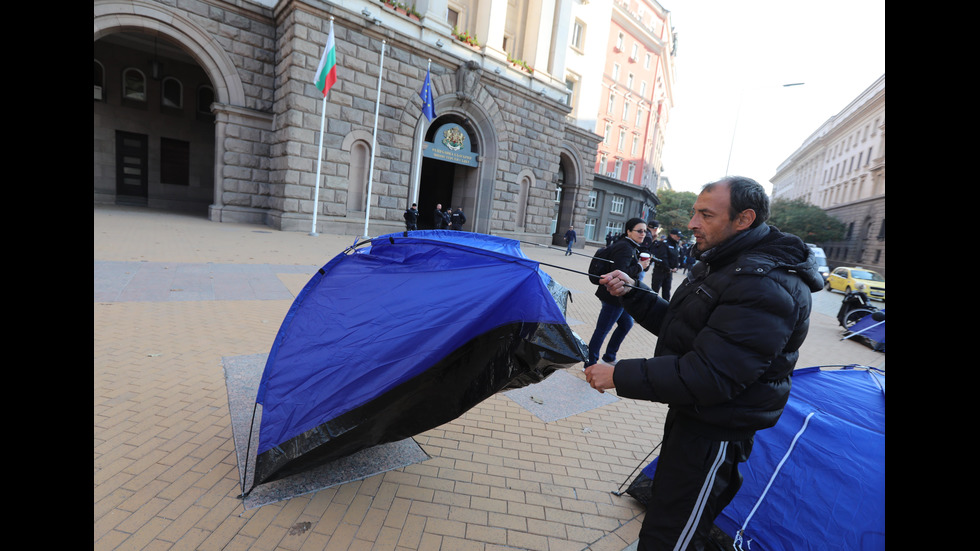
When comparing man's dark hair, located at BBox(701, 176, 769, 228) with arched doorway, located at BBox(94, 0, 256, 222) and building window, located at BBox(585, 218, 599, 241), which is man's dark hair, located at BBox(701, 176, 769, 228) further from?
building window, located at BBox(585, 218, 599, 241)

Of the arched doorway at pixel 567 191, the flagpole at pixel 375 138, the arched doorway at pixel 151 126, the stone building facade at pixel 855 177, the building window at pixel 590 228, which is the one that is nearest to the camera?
the flagpole at pixel 375 138

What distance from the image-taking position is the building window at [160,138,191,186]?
69.7 feet

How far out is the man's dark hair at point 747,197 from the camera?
2008 millimetres

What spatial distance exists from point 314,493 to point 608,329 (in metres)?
3.94

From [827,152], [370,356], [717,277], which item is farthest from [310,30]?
[827,152]

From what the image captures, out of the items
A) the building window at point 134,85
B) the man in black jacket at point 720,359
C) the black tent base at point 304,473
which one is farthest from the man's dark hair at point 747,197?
the building window at point 134,85

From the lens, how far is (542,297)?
2.41m

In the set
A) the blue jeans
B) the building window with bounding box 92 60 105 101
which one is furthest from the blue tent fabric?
the building window with bounding box 92 60 105 101

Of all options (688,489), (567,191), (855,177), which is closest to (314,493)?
(688,489)

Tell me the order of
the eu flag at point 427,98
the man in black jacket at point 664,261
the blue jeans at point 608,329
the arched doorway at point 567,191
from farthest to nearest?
the arched doorway at point 567,191 → the eu flag at point 427,98 → the man in black jacket at point 664,261 → the blue jeans at point 608,329

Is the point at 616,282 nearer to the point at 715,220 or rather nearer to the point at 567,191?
the point at 715,220

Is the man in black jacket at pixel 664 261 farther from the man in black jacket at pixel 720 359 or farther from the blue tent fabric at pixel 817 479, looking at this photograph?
the man in black jacket at pixel 720 359

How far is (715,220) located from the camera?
6.72ft
